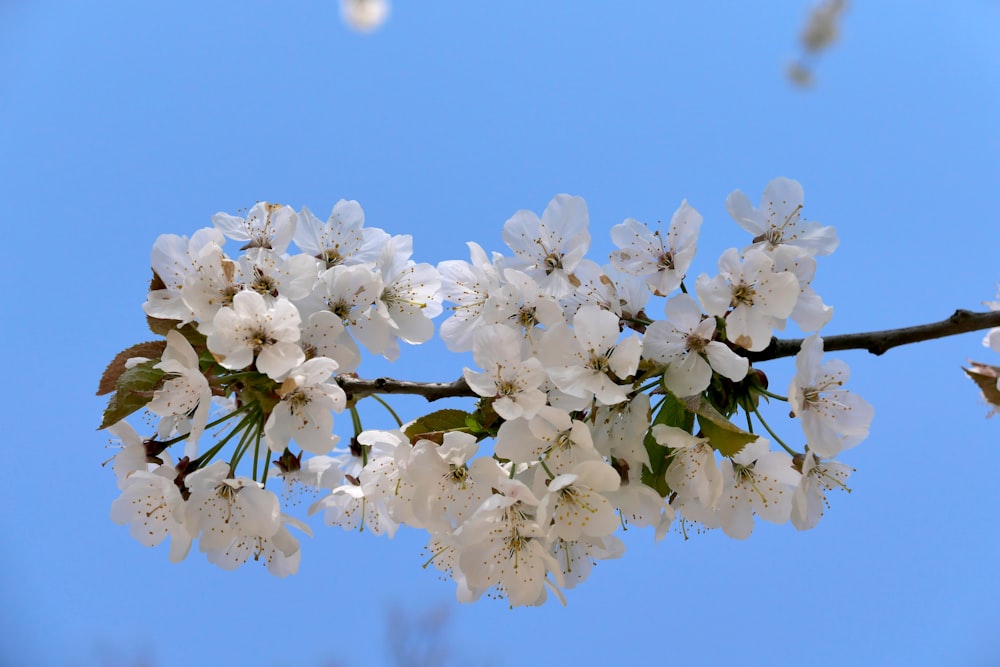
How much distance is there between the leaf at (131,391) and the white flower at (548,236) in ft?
2.41

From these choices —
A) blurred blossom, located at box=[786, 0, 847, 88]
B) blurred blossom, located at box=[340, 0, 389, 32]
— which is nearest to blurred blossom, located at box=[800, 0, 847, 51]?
blurred blossom, located at box=[786, 0, 847, 88]

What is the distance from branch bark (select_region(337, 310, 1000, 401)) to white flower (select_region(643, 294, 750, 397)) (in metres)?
0.10

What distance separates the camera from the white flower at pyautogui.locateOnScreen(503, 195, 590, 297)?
4.97ft

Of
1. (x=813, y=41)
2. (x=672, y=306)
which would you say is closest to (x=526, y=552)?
(x=672, y=306)

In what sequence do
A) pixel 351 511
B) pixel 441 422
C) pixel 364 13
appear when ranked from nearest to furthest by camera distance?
1. pixel 441 422
2. pixel 351 511
3. pixel 364 13

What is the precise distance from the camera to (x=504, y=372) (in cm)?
132

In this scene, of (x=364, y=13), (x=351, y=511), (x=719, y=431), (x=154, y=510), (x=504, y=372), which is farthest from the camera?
(x=364, y=13)

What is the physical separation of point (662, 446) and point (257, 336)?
749 millimetres

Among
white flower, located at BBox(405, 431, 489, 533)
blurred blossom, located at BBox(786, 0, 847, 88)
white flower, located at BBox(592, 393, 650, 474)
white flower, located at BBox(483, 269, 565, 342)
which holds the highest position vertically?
blurred blossom, located at BBox(786, 0, 847, 88)

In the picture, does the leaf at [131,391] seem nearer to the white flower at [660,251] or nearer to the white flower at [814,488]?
the white flower at [660,251]

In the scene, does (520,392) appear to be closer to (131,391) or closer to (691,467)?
(691,467)

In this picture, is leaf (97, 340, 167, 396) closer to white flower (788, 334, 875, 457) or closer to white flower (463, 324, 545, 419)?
white flower (463, 324, 545, 419)

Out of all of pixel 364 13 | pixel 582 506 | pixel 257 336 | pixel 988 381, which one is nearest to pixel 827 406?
pixel 988 381

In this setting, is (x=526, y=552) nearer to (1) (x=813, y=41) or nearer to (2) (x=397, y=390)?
(2) (x=397, y=390)
